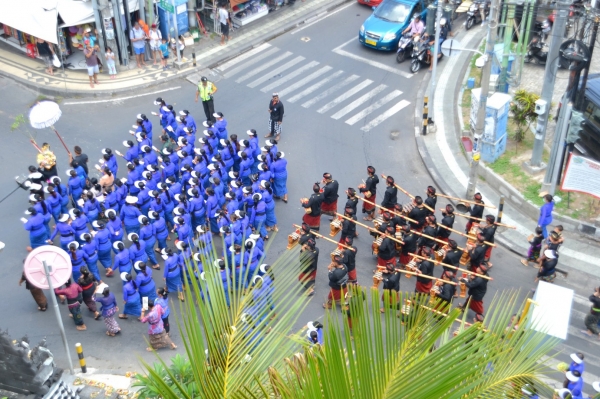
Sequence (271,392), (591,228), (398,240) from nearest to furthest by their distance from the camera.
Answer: (271,392) → (398,240) → (591,228)

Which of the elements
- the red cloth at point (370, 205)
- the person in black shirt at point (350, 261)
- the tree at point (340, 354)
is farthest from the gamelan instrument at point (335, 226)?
the tree at point (340, 354)

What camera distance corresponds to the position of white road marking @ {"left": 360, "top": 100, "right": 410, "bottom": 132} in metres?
21.5

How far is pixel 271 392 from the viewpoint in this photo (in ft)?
15.1

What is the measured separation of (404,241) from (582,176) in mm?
4523

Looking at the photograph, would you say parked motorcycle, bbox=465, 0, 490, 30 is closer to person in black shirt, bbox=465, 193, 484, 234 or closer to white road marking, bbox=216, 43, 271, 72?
white road marking, bbox=216, 43, 271, 72

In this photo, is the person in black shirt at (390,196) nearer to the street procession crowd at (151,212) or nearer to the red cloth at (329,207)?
the red cloth at (329,207)

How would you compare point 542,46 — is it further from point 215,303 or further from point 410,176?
point 215,303

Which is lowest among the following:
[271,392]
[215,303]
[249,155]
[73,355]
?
[73,355]

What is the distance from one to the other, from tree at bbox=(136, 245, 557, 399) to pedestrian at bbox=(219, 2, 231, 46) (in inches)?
812

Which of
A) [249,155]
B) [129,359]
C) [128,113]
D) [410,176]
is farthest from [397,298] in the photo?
[128,113]

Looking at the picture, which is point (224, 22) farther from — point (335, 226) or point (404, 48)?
point (335, 226)

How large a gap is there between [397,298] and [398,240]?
1097 centimetres

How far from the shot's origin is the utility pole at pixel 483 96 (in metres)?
17.5

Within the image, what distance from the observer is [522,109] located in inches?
761
